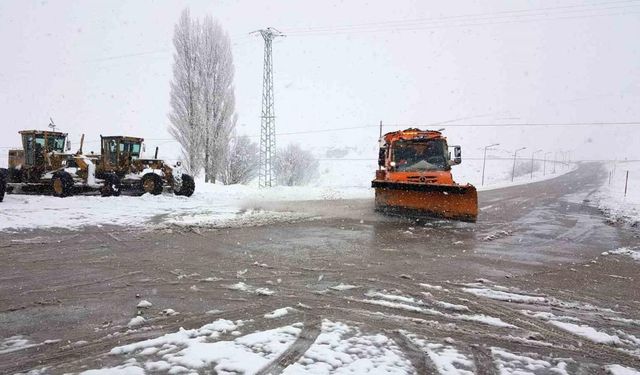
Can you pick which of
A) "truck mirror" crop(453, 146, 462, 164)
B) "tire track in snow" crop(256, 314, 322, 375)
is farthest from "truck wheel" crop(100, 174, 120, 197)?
"tire track in snow" crop(256, 314, 322, 375)

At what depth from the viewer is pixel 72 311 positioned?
4.29m

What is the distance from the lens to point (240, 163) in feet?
129

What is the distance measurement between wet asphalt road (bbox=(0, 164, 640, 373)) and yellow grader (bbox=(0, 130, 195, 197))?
7.86m

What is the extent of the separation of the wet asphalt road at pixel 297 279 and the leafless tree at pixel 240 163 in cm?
2544

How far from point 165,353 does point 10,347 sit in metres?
1.26

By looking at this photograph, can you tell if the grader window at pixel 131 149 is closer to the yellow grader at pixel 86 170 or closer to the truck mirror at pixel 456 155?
the yellow grader at pixel 86 170

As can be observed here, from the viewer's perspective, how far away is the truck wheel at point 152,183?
54.7 ft

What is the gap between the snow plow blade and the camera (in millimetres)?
10562

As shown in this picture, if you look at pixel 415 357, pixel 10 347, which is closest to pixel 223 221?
pixel 10 347

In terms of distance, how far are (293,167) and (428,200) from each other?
4658 cm

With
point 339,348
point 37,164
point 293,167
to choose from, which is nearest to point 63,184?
point 37,164

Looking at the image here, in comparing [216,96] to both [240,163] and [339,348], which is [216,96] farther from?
[339,348]

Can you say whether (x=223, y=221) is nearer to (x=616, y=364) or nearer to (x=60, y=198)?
(x=60, y=198)

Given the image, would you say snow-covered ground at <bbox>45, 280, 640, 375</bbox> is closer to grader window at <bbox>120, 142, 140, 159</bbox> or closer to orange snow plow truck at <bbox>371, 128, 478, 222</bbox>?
orange snow plow truck at <bbox>371, 128, 478, 222</bbox>
